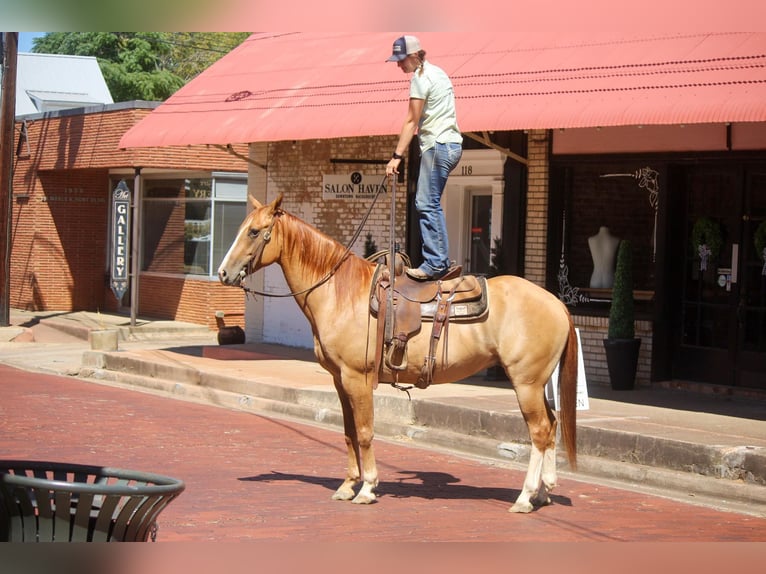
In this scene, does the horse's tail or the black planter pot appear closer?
the horse's tail

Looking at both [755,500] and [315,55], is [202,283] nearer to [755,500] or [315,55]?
[315,55]

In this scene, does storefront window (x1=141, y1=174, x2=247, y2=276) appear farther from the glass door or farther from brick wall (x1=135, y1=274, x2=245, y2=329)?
the glass door

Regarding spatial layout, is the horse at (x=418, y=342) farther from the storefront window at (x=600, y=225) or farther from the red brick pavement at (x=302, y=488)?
the storefront window at (x=600, y=225)

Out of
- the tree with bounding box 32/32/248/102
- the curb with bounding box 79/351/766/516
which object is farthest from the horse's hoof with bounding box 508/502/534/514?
the tree with bounding box 32/32/248/102

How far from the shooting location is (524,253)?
16.6 meters

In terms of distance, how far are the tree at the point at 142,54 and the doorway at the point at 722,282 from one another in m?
37.4

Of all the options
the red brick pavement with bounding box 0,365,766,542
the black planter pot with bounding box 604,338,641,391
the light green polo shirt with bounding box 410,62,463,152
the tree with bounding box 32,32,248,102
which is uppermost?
the tree with bounding box 32,32,248,102

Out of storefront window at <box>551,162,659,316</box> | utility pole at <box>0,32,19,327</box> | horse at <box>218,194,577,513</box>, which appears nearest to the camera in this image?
horse at <box>218,194,577,513</box>

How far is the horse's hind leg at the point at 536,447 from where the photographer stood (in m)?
8.93

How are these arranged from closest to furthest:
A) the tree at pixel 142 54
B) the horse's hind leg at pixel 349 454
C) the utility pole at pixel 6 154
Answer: the horse's hind leg at pixel 349 454 → the utility pole at pixel 6 154 → the tree at pixel 142 54

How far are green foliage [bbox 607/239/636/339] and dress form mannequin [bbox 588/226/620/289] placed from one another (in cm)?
112

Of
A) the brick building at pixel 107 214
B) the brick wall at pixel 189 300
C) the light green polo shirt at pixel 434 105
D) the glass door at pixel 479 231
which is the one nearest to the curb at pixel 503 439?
the light green polo shirt at pixel 434 105

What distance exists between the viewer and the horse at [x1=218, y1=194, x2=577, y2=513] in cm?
901
